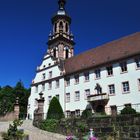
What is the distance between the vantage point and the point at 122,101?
88.1 ft

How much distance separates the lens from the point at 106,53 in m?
32.7

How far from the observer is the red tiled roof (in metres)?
29.1

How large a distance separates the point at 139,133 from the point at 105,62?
1613cm

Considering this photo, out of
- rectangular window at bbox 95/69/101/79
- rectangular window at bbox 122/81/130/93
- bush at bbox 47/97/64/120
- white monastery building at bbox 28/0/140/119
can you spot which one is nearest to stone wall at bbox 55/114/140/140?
bush at bbox 47/97/64/120

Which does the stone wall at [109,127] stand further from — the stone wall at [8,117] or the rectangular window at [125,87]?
the stone wall at [8,117]

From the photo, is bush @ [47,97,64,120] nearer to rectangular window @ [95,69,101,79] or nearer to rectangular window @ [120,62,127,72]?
rectangular window @ [95,69,101,79]

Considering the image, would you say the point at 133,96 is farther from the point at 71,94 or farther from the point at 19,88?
the point at 19,88

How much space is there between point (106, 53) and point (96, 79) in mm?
4871

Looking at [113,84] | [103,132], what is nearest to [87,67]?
[113,84]

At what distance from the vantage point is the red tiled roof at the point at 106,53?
29.1 m

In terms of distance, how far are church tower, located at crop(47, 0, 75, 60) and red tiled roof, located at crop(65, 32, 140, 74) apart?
10.2 meters

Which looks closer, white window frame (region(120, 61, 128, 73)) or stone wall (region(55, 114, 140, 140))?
stone wall (region(55, 114, 140, 140))

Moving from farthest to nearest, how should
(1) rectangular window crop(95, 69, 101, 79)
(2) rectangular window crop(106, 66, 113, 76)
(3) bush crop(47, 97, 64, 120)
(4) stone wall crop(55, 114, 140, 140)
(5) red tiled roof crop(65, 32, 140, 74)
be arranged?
(1) rectangular window crop(95, 69, 101, 79) < (2) rectangular window crop(106, 66, 113, 76) < (5) red tiled roof crop(65, 32, 140, 74) < (3) bush crop(47, 97, 64, 120) < (4) stone wall crop(55, 114, 140, 140)

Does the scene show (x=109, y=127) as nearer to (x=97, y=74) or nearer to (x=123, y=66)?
(x=123, y=66)
